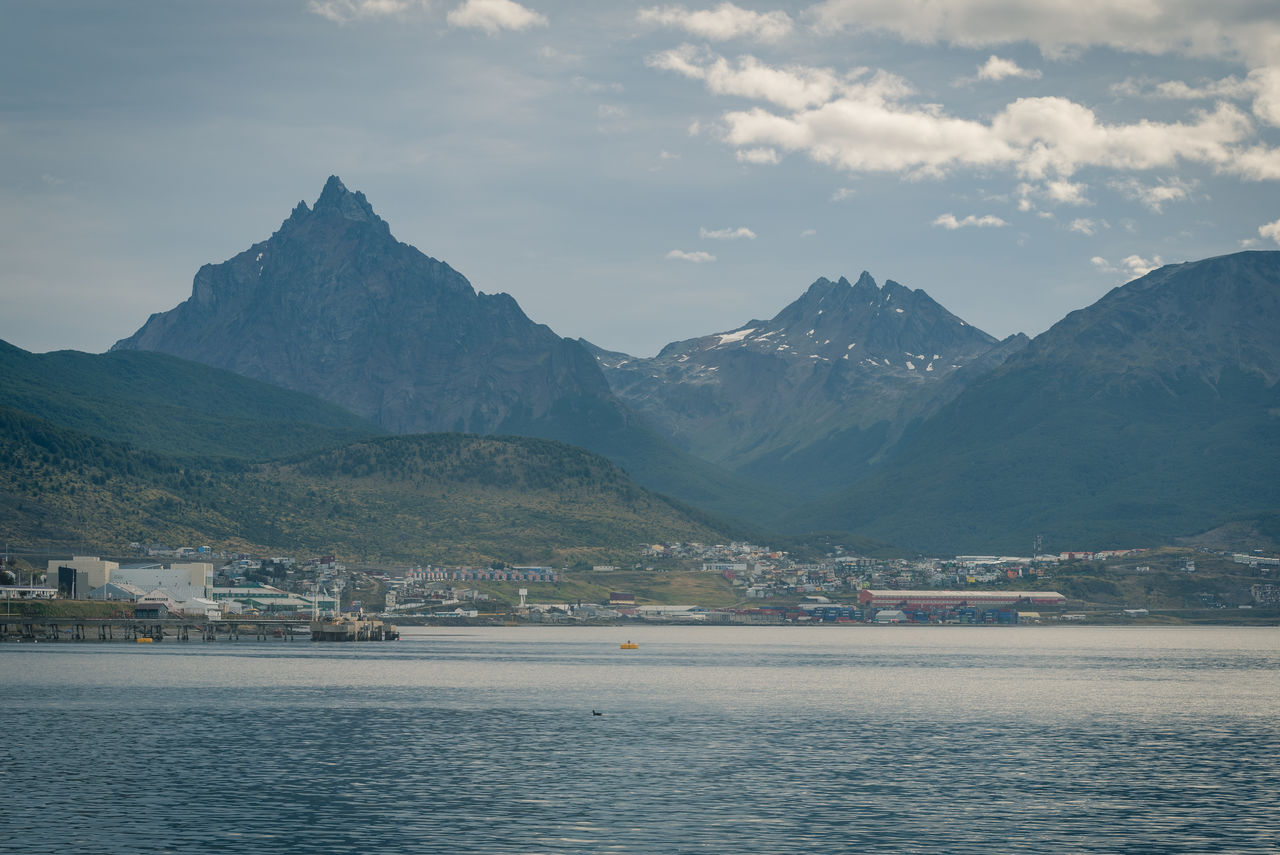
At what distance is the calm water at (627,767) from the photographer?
5809cm

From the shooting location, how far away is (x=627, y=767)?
79.4 meters

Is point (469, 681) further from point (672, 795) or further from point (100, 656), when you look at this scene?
point (672, 795)

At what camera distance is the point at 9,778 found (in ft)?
234

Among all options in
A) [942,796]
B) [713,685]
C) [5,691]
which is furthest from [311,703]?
[942,796]

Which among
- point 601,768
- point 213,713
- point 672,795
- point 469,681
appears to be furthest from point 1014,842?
point 469,681

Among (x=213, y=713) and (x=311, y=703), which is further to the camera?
(x=311, y=703)

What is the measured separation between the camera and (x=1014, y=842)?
188ft

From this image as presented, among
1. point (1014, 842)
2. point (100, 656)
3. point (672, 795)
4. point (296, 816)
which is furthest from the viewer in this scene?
point (100, 656)

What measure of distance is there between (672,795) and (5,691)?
8109 centimetres

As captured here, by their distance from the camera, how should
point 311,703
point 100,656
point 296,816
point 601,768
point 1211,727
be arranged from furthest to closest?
1. point 100,656
2. point 311,703
3. point 1211,727
4. point 601,768
5. point 296,816

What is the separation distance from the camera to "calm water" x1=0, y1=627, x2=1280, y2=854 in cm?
5809

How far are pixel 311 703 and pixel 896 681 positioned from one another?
7071 centimetres

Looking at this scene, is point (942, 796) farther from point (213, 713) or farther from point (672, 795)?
point (213, 713)

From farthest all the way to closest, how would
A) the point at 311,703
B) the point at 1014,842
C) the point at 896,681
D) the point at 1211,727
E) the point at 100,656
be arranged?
the point at 100,656
the point at 896,681
the point at 311,703
the point at 1211,727
the point at 1014,842
